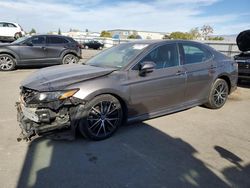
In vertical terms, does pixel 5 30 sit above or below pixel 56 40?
above

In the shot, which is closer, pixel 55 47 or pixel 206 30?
pixel 55 47

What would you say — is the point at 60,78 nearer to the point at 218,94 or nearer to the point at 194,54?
the point at 194,54

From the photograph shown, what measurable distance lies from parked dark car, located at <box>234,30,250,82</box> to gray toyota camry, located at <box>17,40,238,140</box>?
2830mm

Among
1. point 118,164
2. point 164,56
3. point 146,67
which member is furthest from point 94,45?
point 118,164

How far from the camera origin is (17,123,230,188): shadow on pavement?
120 inches

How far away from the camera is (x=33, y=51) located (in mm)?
11594

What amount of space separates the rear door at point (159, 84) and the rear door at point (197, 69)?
0.20m

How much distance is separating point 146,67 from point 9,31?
2072cm

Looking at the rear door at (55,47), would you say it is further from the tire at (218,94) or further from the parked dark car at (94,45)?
the parked dark car at (94,45)

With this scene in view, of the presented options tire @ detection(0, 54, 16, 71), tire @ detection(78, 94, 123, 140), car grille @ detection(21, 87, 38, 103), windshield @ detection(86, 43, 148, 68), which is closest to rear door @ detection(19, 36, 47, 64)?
tire @ detection(0, 54, 16, 71)

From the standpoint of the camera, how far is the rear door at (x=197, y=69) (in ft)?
17.1

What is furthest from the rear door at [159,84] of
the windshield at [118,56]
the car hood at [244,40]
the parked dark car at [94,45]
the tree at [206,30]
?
the tree at [206,30]

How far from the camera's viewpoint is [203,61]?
554 cm

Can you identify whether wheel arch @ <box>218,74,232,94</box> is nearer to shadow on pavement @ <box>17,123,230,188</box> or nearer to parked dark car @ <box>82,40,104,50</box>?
shadow on pavement @ <box>17,123,230,188</box>
